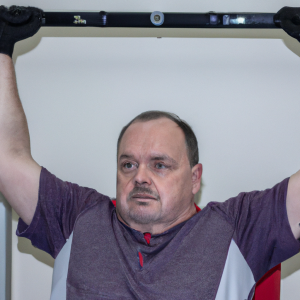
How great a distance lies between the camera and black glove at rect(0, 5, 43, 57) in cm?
124

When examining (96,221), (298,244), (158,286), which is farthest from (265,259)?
(96,221)

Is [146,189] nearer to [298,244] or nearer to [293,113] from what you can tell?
[298,244]

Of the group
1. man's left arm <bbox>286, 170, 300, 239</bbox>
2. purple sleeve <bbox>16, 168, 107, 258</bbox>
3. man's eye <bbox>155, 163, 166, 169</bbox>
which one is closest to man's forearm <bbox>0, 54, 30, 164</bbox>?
purple sleeve <bbox>16, 168, 107, 258</bbox>

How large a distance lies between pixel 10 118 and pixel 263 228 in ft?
2.91

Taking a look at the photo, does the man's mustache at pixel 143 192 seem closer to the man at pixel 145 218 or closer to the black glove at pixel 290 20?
the man at pixel 145 218

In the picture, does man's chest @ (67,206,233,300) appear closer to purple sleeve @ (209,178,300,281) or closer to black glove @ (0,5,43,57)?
purple sleeve @ (209,178,300,281)

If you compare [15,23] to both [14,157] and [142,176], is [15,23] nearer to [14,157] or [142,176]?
[14,157]

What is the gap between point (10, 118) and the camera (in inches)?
47.7

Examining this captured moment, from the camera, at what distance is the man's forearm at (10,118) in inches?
47.6

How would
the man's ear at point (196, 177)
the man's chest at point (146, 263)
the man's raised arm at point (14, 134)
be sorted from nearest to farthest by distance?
the man's chest at point (146, 263) < the man's raised arm at point (14, 134) < the man's ear at point (196, 177)

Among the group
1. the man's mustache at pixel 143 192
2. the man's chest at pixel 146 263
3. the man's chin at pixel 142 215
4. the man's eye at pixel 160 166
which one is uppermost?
the man's eye at pixel 160 166

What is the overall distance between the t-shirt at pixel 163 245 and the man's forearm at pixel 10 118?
0.12m

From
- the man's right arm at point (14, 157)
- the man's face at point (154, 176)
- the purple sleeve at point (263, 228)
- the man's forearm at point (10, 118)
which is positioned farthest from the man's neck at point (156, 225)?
the man's forearm at point (10, 118)

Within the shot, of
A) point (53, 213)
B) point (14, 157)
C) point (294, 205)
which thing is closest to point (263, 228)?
point (294, 205)
